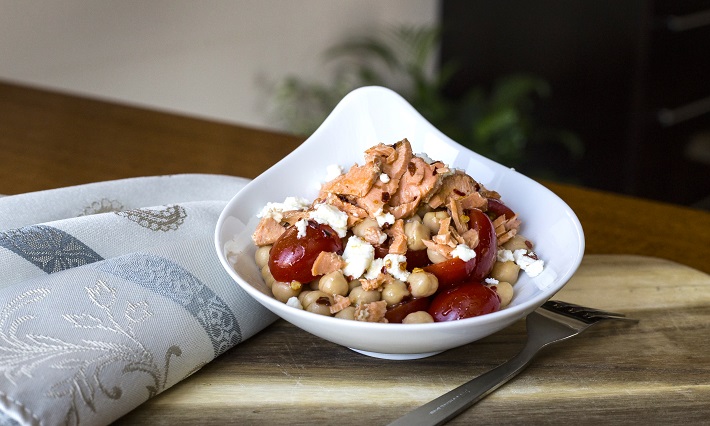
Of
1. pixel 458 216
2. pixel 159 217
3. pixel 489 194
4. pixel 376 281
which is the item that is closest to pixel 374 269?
pixel 376 281

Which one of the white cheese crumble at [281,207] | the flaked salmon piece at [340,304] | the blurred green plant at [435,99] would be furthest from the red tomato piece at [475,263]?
the blurred green plant at [435,99]

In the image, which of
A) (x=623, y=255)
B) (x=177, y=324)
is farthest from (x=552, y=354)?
(x=177, y=324)

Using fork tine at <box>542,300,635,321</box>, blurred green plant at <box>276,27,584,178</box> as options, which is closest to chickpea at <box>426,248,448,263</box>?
fork tine at <box>542,300,635,321</box>

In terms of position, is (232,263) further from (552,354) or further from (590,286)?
(590,286)

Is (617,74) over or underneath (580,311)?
over

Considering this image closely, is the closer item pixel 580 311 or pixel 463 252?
pixel 463 252

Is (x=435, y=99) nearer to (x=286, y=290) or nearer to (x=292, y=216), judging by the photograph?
(x=292, y=216)

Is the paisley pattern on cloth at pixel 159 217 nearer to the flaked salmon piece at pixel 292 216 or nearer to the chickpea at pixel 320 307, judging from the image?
the flaked salmon piece at pixel 292 216
